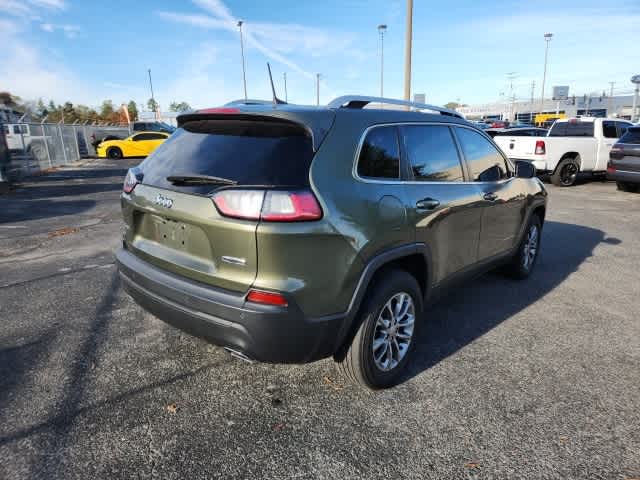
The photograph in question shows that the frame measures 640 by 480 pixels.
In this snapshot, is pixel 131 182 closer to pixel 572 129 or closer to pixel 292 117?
pixel 292 117

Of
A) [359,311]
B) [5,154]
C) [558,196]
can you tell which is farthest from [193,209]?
[5,154]

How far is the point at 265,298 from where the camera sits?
2168mm

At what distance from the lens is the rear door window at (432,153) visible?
9.67ft

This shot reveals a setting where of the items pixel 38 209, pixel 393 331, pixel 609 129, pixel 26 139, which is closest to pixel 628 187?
pixel 609 129

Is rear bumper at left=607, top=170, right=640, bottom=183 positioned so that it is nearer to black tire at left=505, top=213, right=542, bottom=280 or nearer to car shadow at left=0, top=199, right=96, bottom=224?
black tire at left=505, top=213, right=542, bottom=280

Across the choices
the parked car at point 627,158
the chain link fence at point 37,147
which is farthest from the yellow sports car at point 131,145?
the parked car at point 627,158

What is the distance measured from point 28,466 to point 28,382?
0.86 metres

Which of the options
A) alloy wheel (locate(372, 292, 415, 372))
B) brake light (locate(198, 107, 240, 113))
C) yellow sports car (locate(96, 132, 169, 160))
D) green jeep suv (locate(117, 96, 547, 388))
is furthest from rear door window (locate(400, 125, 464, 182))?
yellow sports car (locate(96, 132, 169, 160))

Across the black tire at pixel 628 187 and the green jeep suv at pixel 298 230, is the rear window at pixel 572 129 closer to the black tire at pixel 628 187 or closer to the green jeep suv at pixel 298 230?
the black tire at pixel 628 187

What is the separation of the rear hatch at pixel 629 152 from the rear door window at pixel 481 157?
27.5 feet

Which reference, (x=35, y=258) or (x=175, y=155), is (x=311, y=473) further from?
(x=35, y=258)

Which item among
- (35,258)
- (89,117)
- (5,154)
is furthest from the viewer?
(89,117)

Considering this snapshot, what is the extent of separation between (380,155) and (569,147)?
11768 mm

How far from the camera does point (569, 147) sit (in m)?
12.2
